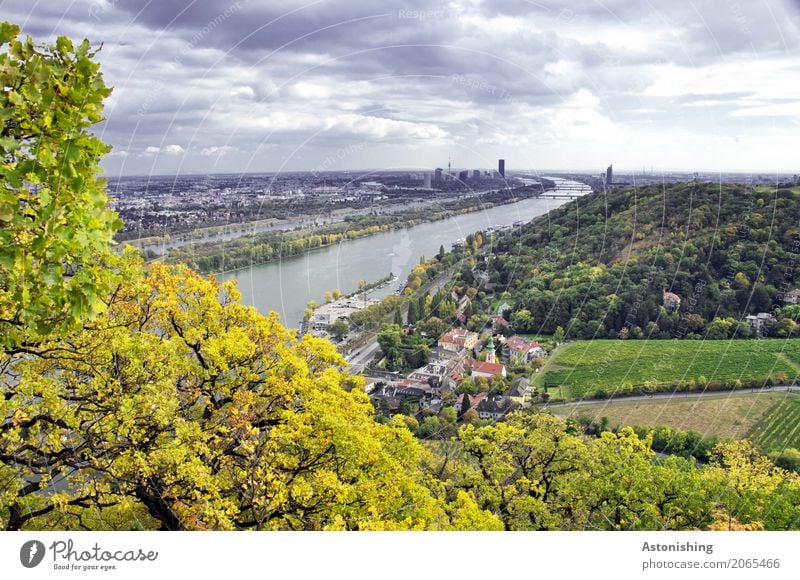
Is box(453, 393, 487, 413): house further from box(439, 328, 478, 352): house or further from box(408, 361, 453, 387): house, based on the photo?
box(439, 328, 478, 352): house

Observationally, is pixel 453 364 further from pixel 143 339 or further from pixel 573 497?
pixel 143 339

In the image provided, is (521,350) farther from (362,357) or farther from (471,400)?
(362,357)

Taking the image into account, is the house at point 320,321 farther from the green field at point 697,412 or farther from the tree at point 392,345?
the green field at point 697,412

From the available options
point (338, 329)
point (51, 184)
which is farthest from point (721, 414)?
point (51, 184)

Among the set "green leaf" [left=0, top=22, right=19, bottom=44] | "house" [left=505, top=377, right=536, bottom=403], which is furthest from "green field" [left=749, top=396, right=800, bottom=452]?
"green leaf" [left=0, top=22, right=19, bottom=44]

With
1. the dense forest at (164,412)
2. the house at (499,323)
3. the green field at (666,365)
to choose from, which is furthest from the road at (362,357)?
the green field at (666,365)
